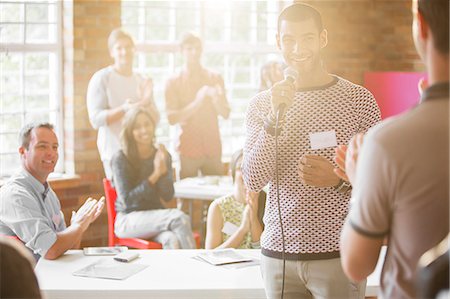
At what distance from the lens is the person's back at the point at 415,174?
1692 millimetres

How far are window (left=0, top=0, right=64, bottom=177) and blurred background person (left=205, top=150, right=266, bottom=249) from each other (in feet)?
8.78

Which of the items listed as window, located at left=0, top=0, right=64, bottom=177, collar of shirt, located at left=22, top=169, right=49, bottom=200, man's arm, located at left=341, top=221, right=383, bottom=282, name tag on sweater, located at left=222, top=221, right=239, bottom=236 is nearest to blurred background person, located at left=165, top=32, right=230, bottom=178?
window, located at left=0, top=0, right=64, bottom=177

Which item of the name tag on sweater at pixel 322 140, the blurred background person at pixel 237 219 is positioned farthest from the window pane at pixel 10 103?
the name tag on sweater at pixel 322 140

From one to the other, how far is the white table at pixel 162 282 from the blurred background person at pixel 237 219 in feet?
2.35

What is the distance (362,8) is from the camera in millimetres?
8344

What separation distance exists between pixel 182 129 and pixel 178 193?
93 cm

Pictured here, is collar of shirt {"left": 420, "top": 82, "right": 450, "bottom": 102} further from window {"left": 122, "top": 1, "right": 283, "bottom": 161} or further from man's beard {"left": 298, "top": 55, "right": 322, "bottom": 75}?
window {"left": 122, "top": 1, "right": 283, "bottom": 161}

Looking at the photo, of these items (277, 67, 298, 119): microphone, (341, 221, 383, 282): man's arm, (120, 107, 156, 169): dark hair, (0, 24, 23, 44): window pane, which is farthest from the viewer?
(0, 24, 23, 44): window pane

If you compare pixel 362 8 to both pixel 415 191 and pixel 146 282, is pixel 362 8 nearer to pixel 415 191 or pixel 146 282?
pixel 146 282

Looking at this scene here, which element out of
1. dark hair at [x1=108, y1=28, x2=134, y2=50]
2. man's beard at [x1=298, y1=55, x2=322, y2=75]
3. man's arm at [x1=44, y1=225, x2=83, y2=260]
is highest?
dark hair at [x1=108, y1=28, x2=134, y2=50]

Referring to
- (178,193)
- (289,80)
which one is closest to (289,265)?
(289,80)

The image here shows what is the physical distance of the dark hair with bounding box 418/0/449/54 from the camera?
5.53ft

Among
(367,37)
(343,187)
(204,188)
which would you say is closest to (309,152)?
(343,187)

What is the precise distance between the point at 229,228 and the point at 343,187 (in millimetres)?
1731
